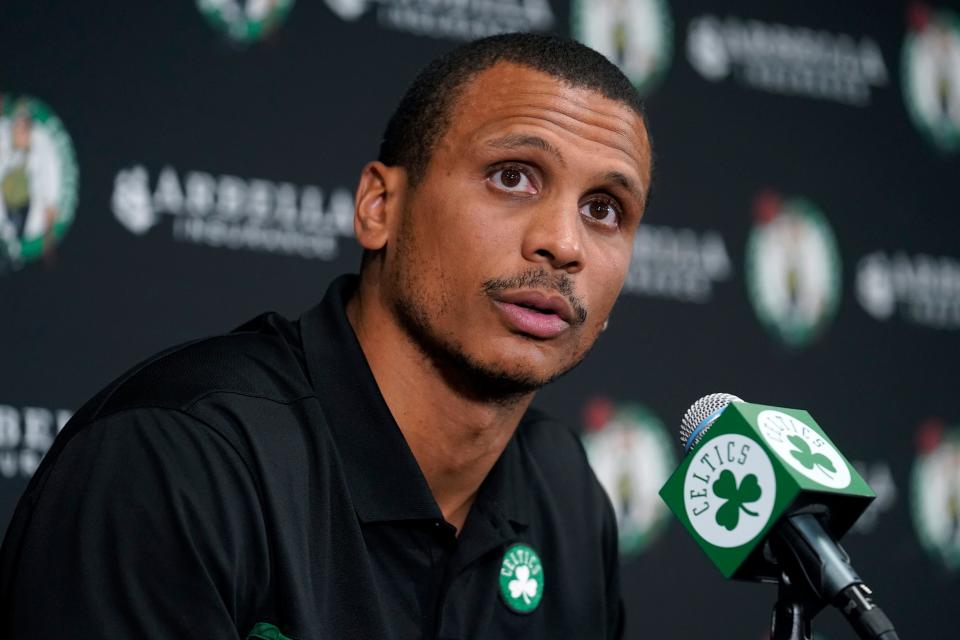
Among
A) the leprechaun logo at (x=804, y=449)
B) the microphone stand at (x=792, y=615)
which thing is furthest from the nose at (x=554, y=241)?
the microphone stand at (x=792, y=615)

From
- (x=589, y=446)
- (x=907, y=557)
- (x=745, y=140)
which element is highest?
(x=745, y=140)

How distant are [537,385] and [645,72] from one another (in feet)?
4.82

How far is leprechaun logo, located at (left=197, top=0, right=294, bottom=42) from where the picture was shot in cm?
246

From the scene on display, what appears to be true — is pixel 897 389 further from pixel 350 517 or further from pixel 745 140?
pixel 350 517

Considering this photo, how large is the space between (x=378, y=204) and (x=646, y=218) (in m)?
1.11

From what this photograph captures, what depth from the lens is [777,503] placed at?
1048mm

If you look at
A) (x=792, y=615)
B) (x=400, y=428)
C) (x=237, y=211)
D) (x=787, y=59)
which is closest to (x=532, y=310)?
(x=400, y=428)

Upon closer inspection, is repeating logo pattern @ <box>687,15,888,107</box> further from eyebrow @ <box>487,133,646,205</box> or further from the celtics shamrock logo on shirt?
the celtics shamrock logo on shirt

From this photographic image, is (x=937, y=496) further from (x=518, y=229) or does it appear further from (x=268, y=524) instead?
(x=268, y=524)

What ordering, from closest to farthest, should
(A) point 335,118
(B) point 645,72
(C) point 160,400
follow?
(C) point 160,400, (A) point 335,118, (B) point 645,72

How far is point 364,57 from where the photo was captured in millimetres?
2594

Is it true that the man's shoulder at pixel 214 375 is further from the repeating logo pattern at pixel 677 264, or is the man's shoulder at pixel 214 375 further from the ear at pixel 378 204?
the repeating logo pattern at pixel 677 264

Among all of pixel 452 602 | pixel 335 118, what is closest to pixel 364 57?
pixel 335 118

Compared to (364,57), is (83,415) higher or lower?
lower
